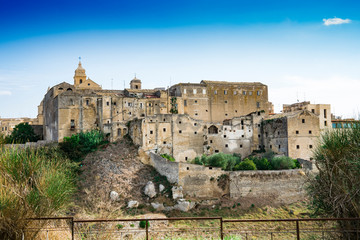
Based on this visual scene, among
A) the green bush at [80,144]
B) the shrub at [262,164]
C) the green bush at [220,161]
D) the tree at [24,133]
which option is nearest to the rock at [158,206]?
the green bush at [220,161]

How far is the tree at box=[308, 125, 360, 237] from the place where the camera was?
12.6m

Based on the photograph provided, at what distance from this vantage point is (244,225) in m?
24.8

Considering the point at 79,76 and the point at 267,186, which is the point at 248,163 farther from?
the point at 79,76

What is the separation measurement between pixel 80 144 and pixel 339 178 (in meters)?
25.7

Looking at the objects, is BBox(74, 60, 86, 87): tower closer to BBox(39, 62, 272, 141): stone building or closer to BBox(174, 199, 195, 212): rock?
BBox(39, 62, 272, 141): stone building

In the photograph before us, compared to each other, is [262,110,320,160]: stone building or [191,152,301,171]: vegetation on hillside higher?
[262,110,320,160]: stone building

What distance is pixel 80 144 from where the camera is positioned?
33.7m

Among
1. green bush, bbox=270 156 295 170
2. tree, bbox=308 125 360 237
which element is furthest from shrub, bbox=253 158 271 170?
tree, bbox=308 125 360 237

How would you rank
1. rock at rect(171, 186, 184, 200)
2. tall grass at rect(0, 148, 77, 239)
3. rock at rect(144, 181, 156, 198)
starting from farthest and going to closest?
rock at rect(144, 181, 156, 198) → rock at rect(171, 186, 184, 200) → tall grass at rect(0, 148, 77, 239)

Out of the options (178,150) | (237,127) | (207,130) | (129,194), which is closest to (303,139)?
(237,127)

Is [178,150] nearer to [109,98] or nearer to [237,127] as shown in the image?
[237,127]

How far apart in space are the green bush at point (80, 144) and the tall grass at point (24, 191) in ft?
63.0

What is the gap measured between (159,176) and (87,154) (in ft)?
24.4

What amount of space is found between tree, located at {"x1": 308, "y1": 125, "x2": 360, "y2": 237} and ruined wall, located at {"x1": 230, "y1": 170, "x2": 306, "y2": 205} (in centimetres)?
1435
